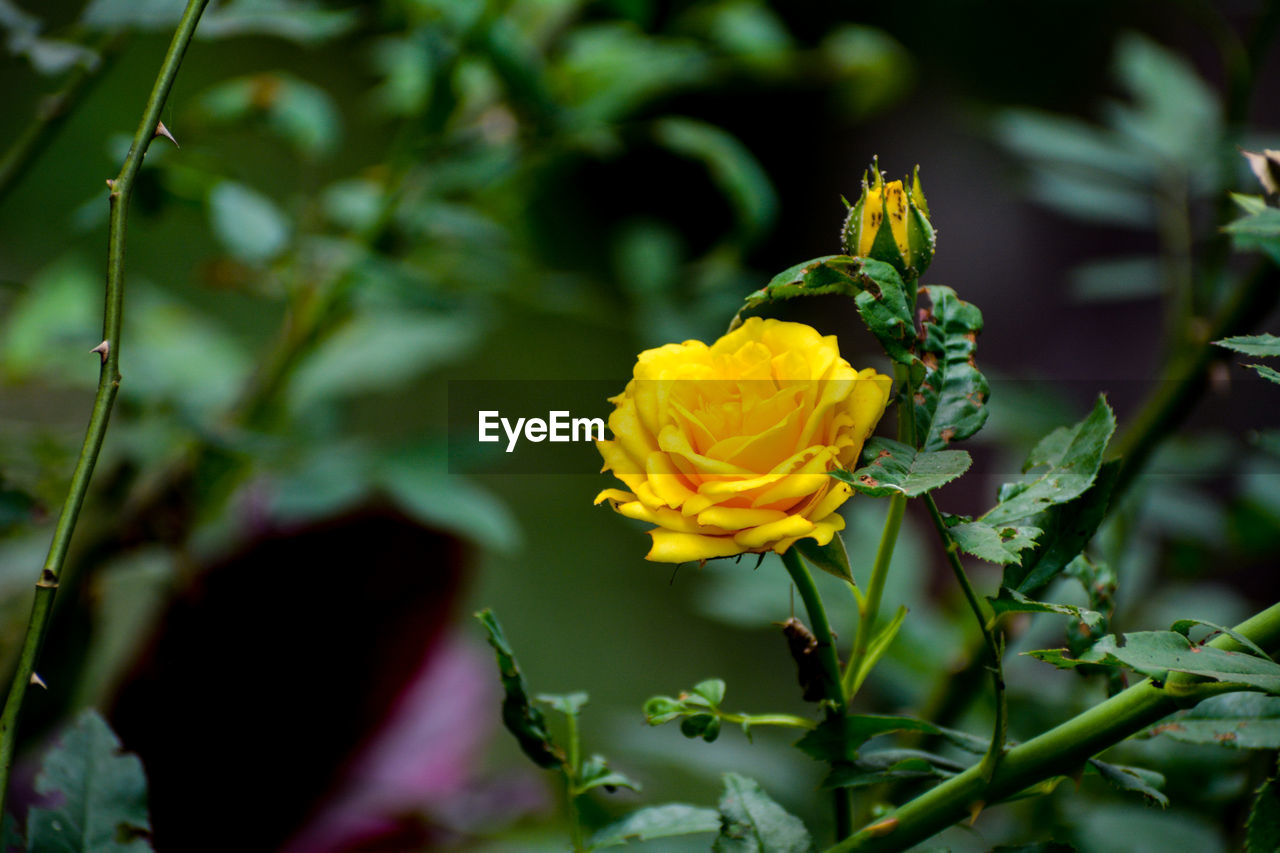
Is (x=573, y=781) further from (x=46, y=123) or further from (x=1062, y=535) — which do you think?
(x=46, y=123)

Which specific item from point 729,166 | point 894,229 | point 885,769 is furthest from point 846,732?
point 729,166

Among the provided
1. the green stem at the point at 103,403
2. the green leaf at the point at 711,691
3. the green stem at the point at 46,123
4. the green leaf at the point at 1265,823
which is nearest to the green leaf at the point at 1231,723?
the green leaf at the point at 1265,823

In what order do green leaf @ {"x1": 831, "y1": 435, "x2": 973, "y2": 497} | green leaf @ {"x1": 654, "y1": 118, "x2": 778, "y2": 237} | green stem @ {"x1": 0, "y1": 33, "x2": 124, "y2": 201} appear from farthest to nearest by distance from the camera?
1. green leaf @ {"x1": 654, "y1": 118, "x2": 778, "y2": 237}
2. green stem @ {"x1": 0, "y1": 33, "x2": 124, "y2": 201}
3. green leaf @ {"x1": 831, "y1": 435, "x2": 973, "y2": 497}

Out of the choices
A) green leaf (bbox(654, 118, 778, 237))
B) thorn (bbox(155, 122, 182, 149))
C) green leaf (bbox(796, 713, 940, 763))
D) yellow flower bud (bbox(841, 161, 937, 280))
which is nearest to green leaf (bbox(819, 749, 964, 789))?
green leaf (bbox(796, 713, 940, 763))

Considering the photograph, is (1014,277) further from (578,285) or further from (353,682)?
(353,682)

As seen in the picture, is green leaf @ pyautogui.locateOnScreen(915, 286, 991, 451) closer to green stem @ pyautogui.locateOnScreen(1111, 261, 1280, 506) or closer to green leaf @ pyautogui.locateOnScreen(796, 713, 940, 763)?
green leaf @ pyautogui.locateOnScreen(796, 713, 940, 763)

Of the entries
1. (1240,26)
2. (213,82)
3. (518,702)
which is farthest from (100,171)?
(1240,26)

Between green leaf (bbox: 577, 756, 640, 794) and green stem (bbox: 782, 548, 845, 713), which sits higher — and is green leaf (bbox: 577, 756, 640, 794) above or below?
below
